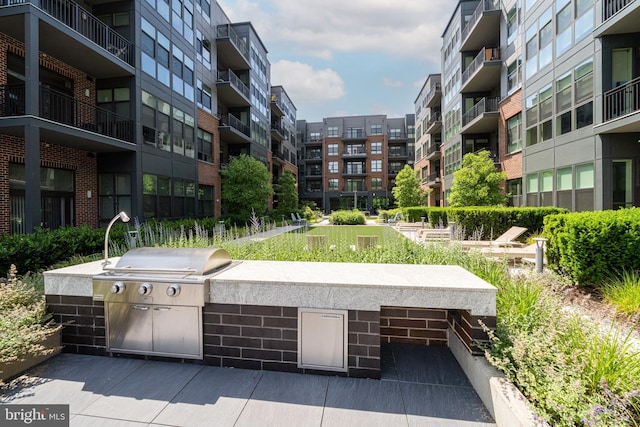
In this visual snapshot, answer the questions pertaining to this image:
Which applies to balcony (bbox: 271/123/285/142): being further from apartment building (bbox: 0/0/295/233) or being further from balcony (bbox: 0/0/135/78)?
balcony (bbox: 0/0/135/78)

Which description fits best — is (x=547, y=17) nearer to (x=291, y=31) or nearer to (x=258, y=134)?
(x=291, y=31)

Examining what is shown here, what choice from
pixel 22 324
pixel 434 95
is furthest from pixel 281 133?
pixel 22 324

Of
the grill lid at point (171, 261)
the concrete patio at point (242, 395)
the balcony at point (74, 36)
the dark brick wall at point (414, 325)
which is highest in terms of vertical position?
the balcony at point (74, 36)

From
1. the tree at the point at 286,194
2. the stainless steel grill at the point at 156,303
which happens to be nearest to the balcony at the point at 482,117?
the tree at the point at 286,194

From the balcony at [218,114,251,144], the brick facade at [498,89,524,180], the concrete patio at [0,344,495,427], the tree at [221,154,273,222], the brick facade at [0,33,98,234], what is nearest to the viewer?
the concrete patio at [0,344,495,427]

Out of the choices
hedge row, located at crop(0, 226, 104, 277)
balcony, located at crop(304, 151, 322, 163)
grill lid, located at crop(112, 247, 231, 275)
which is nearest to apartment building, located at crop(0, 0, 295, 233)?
hedge row, located at crop(0, 226, 104, 277)

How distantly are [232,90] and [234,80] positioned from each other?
125 cm

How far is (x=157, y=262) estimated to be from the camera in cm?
355

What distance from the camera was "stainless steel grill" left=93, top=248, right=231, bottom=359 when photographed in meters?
3.31

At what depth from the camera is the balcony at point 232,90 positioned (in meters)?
21.1

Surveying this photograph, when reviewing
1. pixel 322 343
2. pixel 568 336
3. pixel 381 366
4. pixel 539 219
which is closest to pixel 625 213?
pixel 568 336

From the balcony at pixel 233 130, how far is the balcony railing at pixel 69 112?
889 cm

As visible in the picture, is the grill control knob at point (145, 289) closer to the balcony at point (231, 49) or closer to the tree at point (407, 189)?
the balcony at point (231, 49)

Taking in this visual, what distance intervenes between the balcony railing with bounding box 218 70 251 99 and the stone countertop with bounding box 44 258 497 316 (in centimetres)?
2044
